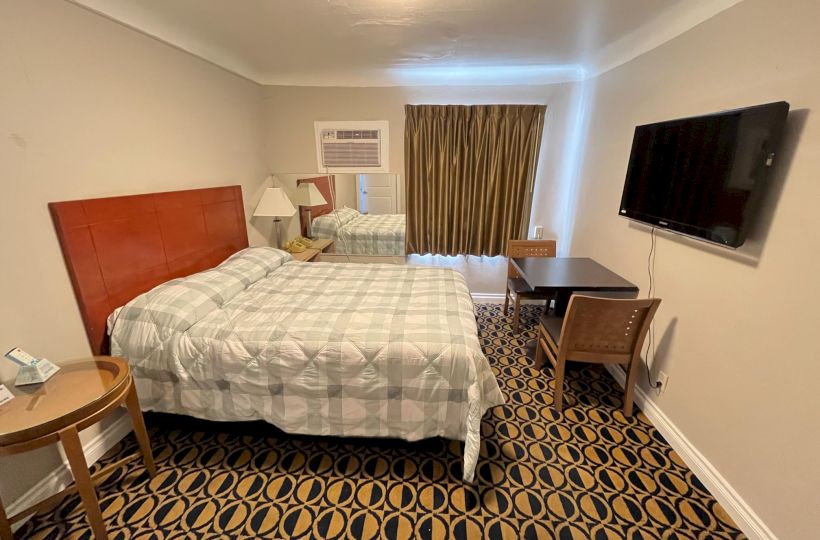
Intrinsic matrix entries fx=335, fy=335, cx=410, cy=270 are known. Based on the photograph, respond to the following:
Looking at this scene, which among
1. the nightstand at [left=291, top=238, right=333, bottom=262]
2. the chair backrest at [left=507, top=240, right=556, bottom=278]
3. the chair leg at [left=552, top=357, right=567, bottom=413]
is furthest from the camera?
the nightstand at [left=291, top=238, right=333, bottom=262]

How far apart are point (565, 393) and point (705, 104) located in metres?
1.93

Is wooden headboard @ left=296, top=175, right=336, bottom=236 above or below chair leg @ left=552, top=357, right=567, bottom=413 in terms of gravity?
above

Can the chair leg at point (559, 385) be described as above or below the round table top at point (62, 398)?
below

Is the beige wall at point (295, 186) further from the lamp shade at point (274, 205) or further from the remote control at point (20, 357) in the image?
the remote control at point (20, 357)

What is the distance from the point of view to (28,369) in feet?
4.56

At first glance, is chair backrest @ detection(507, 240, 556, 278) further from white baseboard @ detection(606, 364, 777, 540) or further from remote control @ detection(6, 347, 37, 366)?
remote control @ detection(6, 347, 37, 366)

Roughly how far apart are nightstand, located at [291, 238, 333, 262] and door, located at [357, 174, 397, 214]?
547 mm

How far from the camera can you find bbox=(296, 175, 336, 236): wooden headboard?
366 centimetres

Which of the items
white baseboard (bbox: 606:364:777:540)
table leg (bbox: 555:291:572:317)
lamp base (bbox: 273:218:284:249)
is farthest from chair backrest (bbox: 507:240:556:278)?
lamp base (bbox: 273:218:284:249)

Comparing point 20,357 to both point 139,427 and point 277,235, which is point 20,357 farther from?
point 277,235

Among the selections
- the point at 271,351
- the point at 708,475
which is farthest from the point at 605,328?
the point at 271,351

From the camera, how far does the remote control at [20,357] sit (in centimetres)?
133

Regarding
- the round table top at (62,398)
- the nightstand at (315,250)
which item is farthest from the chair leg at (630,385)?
the nightstand at (315,250)

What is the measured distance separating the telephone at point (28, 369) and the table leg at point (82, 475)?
35 cm
